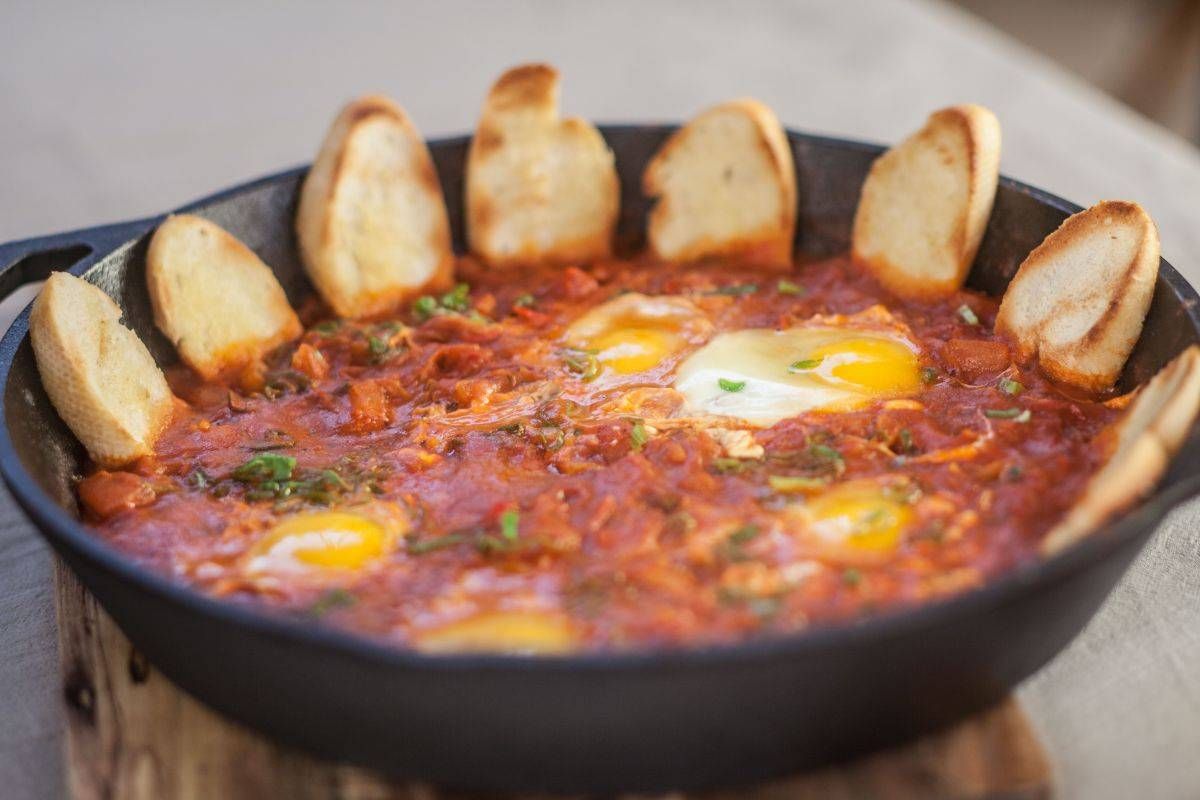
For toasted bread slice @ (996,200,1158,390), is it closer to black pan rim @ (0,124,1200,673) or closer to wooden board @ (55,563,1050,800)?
black pan rim @ (0,124,1200,673)

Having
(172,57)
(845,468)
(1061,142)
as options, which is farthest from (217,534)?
(172,57)

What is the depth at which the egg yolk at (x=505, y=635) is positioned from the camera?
9.02ft

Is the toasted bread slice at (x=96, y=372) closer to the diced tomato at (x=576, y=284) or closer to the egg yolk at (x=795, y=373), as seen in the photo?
the diced tomato at (x=576, y=284)

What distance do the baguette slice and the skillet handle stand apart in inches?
4.6

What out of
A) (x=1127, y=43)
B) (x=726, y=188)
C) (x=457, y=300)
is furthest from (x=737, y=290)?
(x=1127, y=43)

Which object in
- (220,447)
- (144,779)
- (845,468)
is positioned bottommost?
(144,779)

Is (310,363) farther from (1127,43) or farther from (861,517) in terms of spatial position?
(1127,43)

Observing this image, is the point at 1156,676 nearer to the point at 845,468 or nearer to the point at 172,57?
the point at 845,468

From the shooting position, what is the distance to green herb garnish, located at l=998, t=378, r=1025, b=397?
391cm

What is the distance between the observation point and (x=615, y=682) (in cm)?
246

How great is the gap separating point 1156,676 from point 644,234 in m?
2.85

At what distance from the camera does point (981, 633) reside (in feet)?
8.87


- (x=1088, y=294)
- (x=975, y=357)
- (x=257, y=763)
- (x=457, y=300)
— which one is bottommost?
(x=257, y=763)

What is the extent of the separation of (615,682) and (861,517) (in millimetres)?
1046
